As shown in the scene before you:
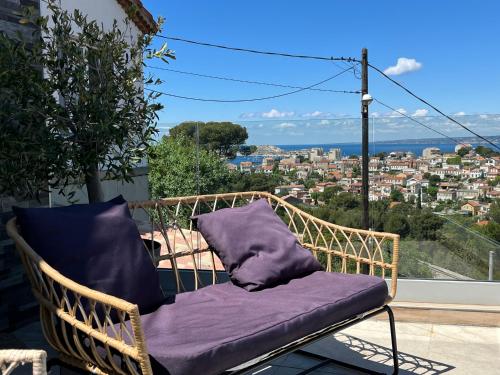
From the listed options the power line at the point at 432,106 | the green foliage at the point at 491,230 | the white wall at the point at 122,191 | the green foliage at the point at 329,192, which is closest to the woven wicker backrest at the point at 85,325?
the white wall at the point at 122,191

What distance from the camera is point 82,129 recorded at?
7.97 ft

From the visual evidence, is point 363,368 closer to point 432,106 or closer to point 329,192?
point 329,192

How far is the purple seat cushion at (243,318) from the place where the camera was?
151cm

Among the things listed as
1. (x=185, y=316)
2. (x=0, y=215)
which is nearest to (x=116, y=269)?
(x=185, y=316)

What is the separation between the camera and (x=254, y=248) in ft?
7.86

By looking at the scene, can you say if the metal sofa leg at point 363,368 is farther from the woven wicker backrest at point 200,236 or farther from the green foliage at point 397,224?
the green foliage at point 397,224

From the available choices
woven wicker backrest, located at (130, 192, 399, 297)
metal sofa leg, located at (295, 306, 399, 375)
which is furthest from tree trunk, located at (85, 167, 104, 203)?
metal sofa leg, located at (295, 306, 399, 375)

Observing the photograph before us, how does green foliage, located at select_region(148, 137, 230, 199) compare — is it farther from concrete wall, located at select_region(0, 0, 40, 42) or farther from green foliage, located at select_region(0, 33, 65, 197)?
green foliage, located at select_region(0, 33, 65, 197)

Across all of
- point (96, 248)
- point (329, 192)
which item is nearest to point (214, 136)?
point (329, 192)

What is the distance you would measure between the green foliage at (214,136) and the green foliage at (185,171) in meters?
0.05

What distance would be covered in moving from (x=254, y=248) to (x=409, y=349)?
106 centimetres

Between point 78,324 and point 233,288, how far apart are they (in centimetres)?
87

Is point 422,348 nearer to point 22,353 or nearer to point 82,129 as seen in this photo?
point 82,129

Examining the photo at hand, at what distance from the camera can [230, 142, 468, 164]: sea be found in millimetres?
3576
